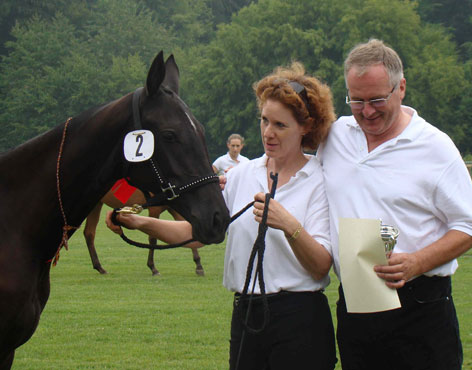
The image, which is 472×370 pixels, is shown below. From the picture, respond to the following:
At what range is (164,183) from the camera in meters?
3.73

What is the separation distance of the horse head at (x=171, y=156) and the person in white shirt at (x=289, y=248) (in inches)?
8.1

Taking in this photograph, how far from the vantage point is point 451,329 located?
3312mm

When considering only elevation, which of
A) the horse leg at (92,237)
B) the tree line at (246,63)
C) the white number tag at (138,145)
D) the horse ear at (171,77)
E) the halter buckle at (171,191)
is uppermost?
the horse ear at (171,77)

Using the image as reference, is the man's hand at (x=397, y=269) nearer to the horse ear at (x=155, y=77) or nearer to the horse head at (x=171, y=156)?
the horse head at (x=171, y=156)

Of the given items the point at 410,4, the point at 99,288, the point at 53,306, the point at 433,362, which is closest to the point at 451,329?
the point at 433,362

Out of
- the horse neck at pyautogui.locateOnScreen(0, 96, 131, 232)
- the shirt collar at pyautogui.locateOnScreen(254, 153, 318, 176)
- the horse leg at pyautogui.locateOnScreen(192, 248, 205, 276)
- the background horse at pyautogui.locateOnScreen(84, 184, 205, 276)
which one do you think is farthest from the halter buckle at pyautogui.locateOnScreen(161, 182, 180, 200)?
the horse leg at pyautogui.locateOnScreen(192, 248, 205, 276)

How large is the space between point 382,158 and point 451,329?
83 cm

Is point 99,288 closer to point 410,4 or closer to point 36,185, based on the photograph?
point 36,185

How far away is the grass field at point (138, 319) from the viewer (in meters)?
6.46

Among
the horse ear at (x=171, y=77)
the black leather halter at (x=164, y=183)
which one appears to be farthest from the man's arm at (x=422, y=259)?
the horse ear at (x=171, y=77)

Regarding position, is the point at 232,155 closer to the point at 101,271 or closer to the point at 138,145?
the point at 101,271

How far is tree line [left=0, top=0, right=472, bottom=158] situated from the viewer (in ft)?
159

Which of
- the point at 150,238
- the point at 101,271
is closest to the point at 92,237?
the point at 101,271

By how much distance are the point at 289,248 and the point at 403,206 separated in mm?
563
